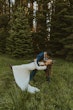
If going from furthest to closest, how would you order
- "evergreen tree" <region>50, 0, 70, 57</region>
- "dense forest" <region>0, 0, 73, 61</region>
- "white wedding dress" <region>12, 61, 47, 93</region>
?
"evergreen tree" <region>50, 0, 70, 57</region>, "dense forest" <region>0, 0, 73, 61</region>, "white wedding dress" <region>12, 61, 47, 93</region>

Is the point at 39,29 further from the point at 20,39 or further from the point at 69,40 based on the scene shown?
the point at 69,40

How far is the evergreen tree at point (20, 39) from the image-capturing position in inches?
588

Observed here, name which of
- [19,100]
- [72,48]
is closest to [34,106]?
[19,100]

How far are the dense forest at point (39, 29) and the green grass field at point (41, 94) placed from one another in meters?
3.83

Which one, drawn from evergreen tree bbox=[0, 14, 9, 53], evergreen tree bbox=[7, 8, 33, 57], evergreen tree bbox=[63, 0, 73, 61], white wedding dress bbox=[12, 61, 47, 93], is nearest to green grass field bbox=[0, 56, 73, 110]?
white wedding dress bbox=[12, 61, 47, 93]

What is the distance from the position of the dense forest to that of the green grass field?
12.6 feet

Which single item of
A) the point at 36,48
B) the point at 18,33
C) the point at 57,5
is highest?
the point at 57,5

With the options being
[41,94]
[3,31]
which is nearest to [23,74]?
[41,94]

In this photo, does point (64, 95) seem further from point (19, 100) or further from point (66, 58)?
point (66, 58)

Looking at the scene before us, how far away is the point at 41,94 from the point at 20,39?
7.49 m

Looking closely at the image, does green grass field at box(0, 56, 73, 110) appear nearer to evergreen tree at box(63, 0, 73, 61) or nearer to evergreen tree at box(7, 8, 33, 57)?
evergreen tree at box(63, 0, 73, 61)

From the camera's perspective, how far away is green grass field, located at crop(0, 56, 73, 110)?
693 centimetres

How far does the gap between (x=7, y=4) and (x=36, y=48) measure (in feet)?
15.4

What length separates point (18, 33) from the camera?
1514cm
